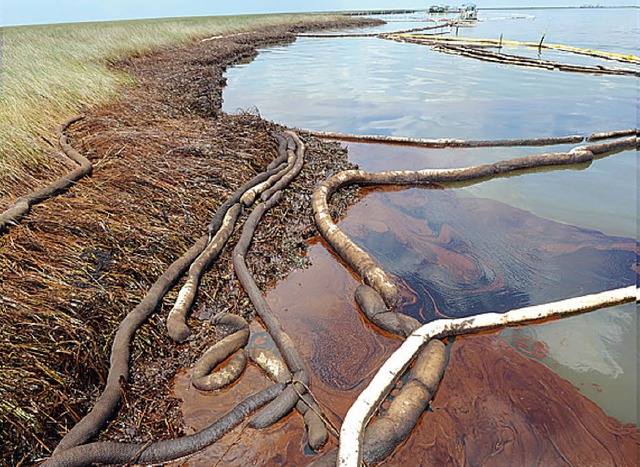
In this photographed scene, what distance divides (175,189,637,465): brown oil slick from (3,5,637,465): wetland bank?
0.02m

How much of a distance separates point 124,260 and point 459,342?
4.29 m

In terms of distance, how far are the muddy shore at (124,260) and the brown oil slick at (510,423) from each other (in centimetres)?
235

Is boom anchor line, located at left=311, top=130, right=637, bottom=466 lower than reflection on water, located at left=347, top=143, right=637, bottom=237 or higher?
higher

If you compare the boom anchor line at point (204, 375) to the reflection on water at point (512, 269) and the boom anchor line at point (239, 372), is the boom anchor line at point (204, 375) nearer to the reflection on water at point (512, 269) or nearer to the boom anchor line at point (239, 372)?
the boom anchor line at point (239, 372)

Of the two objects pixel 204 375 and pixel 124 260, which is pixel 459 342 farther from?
pixel 124 260

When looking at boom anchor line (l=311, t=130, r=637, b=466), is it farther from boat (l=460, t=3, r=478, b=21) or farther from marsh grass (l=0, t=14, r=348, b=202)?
boat (l=460, t=3, r=478, b=21)

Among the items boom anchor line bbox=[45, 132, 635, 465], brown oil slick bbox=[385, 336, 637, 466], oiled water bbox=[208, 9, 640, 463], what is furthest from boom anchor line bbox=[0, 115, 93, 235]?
brown oil slick bbox=[385, 336, 637, 466]

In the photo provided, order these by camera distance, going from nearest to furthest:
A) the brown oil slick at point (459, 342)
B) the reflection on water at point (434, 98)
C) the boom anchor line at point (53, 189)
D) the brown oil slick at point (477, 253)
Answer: the brown oil slick at point (459, 342), the boom anchor line at point (53, 189), the brown oil slick at point (477, 253), the reflection on water at point (434, 98)

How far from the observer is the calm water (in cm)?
437

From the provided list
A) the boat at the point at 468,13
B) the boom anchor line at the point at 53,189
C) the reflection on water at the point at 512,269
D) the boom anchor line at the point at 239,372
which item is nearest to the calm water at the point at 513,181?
the reflection on water at the point at 512,269

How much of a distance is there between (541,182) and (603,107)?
9742 mm

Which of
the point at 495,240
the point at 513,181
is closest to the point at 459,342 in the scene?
the point at 495,240

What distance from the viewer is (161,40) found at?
27469mm

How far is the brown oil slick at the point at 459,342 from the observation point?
10.4 ft
